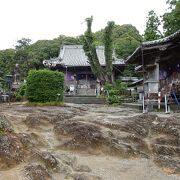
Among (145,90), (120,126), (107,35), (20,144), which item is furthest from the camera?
(107,35)

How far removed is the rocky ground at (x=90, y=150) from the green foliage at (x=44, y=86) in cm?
943

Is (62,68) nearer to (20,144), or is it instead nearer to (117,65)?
(117,65)

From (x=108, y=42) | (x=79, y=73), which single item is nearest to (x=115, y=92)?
(x=108, y=42)

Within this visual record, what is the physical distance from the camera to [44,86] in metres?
20.7

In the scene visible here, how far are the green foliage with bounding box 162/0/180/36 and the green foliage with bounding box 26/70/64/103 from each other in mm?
13155

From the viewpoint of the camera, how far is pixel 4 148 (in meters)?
6.60

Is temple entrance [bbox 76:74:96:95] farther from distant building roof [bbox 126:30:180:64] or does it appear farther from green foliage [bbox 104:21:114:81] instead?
Answer: distant building roof [bbox 126:30:180:64]

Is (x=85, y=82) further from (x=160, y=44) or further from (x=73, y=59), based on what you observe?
(x=160, y=44)

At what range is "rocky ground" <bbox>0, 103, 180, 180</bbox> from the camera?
6.42 meters

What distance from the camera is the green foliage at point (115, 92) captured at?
992 inches

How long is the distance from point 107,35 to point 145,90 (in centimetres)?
1315

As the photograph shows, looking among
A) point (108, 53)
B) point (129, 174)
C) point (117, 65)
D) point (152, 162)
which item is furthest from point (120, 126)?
point (117, 65)

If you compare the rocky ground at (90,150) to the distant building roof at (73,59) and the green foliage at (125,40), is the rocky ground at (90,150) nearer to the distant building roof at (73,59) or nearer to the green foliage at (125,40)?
the distant building roof at (73,59)

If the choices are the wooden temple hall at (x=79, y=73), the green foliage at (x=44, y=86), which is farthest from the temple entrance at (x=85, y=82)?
the green foliage at (x=44, y=86)
